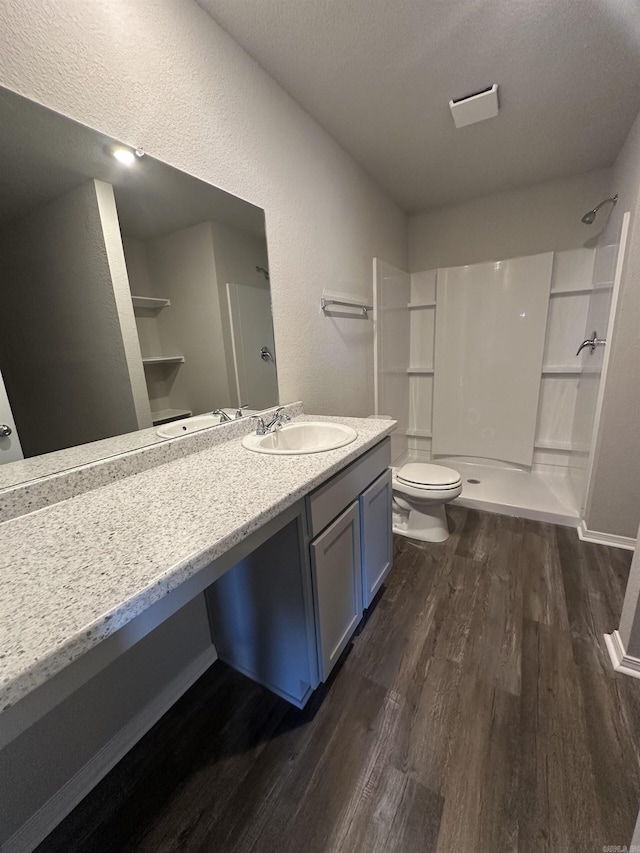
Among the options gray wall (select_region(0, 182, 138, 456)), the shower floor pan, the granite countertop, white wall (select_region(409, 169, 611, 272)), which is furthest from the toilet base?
white wall (select_region(409, 169, 611, 272))

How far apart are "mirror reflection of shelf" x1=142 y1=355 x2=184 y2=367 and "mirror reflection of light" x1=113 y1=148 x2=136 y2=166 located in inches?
22.7

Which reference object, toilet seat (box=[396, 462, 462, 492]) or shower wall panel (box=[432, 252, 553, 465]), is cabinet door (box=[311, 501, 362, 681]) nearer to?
toilet seat (box=[396, 462, 462, 492])

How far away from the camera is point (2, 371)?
2.67 ft

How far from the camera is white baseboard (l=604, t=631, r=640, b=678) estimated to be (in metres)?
1.21

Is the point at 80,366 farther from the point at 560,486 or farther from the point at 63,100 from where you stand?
the point at 560,486

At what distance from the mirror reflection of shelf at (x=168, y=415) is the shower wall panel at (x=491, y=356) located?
250 cm

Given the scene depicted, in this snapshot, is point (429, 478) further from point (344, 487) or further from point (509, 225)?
point (509, 225)

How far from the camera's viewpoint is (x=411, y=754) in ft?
3.34

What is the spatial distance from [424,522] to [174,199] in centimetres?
202

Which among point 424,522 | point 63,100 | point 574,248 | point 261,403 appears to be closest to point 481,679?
point 424,522

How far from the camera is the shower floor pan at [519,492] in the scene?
7.43 feet

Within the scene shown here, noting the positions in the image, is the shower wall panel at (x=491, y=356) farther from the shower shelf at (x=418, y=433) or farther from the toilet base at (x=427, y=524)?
the toilet base at (x=427, y=524)

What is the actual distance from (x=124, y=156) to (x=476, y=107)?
1635mm

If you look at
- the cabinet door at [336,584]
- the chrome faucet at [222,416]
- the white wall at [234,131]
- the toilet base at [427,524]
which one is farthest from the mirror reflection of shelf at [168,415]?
the toilet base at [427,524]
